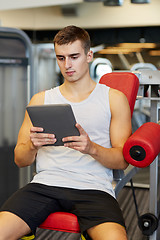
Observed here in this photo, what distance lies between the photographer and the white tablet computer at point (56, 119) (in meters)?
1.21

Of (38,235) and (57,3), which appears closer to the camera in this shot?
(38,235)

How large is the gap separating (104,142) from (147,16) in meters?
2.01

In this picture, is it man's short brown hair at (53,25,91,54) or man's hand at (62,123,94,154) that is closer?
man's hand at (62,123,94,154)

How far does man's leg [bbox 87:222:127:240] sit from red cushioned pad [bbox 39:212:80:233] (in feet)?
0.22

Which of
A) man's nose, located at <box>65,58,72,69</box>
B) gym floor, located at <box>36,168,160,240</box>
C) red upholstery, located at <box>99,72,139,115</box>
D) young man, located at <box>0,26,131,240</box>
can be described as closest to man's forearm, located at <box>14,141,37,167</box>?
young man, located at <box>0,26,131,240</box>

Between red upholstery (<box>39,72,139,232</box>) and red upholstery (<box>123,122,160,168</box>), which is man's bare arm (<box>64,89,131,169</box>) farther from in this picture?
red upholstery (<box>39,72,139,232</box>)

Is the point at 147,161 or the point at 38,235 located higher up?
the point at 147,161

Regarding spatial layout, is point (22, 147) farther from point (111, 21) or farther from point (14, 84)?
point (111, 21)

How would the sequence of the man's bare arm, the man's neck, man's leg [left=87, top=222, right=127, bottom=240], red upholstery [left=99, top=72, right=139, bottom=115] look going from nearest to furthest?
1. man's leg [left=87, top=222, right=127, bottom=240]
2. the man's bare arm
3. the man's neck
4. red upholstery [left=99, top=72, right=139, bottom=115]

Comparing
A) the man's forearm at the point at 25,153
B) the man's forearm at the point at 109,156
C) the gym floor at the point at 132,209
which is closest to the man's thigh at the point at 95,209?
the man's forearm at the point at 109,156

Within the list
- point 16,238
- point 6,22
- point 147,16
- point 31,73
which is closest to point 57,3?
point 6,22

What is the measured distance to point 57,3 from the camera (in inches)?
133

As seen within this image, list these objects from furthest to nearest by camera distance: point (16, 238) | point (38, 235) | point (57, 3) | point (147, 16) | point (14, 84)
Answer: point (57, 3), point (147, 16), point (14, 84), point (38, 235), point (16, 238)

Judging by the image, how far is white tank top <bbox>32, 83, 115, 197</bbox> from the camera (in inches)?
54.8
